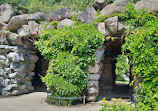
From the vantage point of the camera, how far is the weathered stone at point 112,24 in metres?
5.51

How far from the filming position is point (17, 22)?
6.85 meters

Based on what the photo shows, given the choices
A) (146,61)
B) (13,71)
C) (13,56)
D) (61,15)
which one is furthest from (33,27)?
(146,61)

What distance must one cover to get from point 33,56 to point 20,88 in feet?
A: 5.28

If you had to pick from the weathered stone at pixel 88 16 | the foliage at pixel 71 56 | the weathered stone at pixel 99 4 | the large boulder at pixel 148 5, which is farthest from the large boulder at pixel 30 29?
the large boulder at pixel 148 5

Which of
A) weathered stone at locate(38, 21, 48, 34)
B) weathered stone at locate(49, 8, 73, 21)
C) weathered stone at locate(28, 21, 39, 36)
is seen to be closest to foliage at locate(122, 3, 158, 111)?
weathered stone at locate(49, 8, 73, 21)

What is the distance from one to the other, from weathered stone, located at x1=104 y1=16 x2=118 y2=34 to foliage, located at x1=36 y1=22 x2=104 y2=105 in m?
0.42

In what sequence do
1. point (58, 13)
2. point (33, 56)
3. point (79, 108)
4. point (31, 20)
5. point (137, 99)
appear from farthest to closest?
1. point (33, 56)
2. point (31, 20)
3. point (58, 13)
4. point (79, 108)
5. point (137, 99)

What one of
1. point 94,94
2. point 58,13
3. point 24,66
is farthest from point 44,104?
point 58,13

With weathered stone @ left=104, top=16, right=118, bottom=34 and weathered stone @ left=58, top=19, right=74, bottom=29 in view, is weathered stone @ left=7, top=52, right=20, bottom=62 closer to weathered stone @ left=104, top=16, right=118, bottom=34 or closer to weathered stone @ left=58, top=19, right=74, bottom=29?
weathered stone @ left=58, top=19, right=74, bottom=29

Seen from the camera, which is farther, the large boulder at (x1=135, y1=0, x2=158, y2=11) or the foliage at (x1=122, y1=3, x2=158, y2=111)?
the large boulder at (x1=135, y1=0, x2=158, y2=11)

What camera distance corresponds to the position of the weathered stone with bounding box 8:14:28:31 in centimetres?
679

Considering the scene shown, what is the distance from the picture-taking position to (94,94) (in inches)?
229

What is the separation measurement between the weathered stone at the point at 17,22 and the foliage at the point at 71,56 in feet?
6.23

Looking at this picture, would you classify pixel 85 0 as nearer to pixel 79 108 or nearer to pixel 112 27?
pixel 112 27
